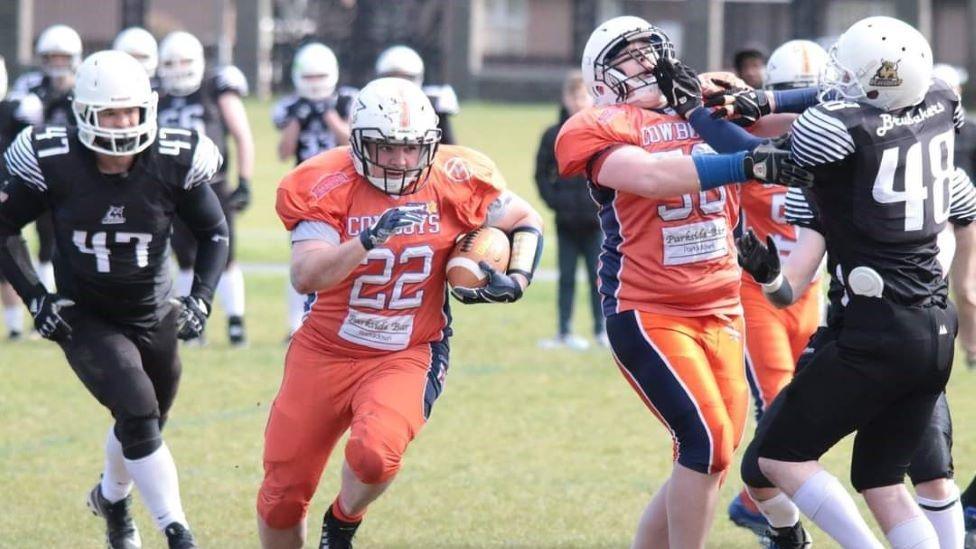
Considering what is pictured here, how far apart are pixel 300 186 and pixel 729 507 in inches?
89.8

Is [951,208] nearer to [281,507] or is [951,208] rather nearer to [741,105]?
[741,105]

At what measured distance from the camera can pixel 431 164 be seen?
498 centimetres

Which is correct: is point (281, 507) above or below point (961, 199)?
below

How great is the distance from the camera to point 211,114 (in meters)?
10.2

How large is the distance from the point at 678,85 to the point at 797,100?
0.43m

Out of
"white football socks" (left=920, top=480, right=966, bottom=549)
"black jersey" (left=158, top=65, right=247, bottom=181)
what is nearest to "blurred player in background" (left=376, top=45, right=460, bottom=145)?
"black jersey" (left=158, top=65, right=247, bottom=181)

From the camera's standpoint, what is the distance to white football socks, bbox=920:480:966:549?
482 centimetres

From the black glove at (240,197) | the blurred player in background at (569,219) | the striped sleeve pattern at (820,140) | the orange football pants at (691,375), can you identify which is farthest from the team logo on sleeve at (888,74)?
the black glove at (240,197)

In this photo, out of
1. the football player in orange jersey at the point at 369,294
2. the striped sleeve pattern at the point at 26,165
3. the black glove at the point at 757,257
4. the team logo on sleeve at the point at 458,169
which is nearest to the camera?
the black glove at the point at 757,257

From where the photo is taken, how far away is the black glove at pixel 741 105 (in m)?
4.76

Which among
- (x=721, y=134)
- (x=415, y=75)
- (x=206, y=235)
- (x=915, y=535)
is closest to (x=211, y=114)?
(x=415, y=75)

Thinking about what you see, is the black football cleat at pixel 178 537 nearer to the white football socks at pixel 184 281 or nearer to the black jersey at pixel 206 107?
the white football socks at pixel 184 281

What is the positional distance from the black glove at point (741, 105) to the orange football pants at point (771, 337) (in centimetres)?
112

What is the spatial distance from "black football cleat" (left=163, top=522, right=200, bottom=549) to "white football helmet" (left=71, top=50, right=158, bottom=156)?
1265 mm
